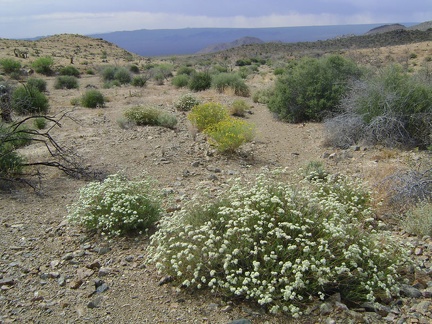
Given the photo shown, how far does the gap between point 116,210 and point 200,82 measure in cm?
1538

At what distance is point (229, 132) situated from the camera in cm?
849

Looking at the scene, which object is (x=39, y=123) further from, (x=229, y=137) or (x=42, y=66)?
(x=42, y=66)

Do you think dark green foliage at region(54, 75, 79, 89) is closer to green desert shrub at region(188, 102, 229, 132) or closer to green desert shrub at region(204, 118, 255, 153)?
green desert shrub at region(188, 102, 229, 132)

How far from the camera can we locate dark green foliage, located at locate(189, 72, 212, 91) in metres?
19.4

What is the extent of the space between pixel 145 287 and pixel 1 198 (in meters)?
3.40

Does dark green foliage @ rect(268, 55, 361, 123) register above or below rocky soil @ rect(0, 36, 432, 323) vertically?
above

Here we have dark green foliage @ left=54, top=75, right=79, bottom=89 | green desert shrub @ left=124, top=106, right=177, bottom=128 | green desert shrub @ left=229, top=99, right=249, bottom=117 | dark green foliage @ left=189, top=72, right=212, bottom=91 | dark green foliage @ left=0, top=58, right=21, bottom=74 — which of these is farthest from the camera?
dark green foliage @ left=0, top=58, right=21, bottom=74

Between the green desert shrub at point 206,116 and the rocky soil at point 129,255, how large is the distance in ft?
4.56

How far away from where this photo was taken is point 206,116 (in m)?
10.7

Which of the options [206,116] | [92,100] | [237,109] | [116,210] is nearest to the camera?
[116,210]

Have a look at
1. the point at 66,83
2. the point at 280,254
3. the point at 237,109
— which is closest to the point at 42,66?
the point at 66,83

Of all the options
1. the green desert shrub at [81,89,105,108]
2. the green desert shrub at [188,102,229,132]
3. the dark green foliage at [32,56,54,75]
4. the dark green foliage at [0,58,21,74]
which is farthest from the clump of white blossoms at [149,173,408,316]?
the dark green foliage at [32,56,54,75]

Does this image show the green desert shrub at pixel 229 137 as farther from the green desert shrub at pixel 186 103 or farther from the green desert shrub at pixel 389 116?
the green desert shrub at pixel 186 103

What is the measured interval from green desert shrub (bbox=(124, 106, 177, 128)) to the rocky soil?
1.85 m
